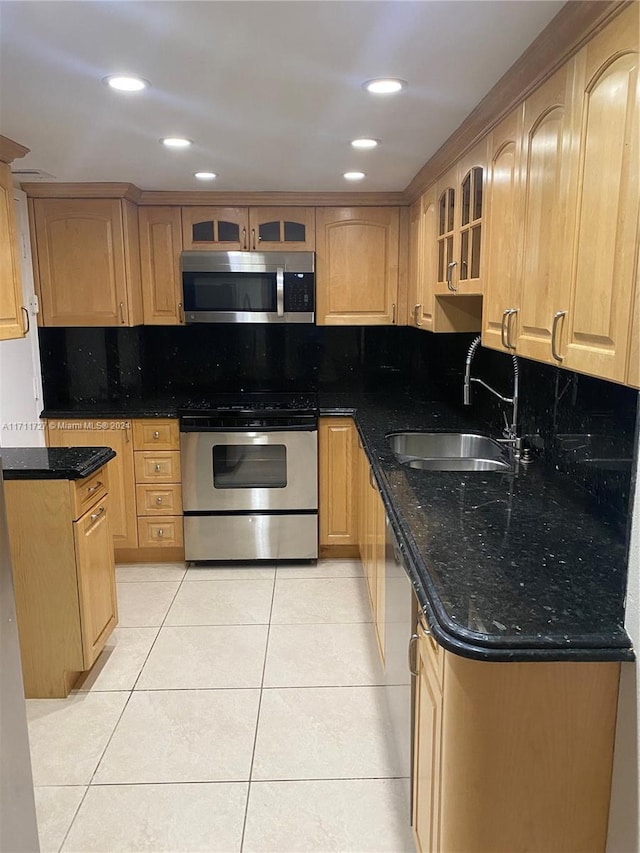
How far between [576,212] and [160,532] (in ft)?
9.94

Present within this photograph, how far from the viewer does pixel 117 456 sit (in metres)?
3.71

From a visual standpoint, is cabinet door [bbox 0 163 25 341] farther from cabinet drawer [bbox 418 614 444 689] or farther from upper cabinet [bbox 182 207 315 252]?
cabinet drawer [bbox 418 614 444 689]

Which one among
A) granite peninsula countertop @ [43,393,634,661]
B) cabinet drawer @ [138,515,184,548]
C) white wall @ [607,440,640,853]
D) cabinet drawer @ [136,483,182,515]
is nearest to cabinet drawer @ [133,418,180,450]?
cabinet drawer @ [136,483,182,515]

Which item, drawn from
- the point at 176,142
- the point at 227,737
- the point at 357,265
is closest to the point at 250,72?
the point at 176,142

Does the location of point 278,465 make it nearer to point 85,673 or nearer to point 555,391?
point 85,673

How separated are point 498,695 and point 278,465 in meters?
2.59

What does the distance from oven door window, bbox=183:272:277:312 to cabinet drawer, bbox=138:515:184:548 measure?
1292mm

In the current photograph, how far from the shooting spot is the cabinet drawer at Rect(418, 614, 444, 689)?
135cm

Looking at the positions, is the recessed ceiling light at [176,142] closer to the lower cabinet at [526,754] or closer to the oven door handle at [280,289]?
the oven door handle at [280,289]

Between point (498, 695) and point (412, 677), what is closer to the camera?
point (498, 695)

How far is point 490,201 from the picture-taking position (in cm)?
216

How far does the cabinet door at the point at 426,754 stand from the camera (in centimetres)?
136

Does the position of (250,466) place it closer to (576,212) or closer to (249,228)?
(249,228)

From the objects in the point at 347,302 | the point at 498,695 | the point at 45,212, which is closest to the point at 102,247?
the point at 45,212
